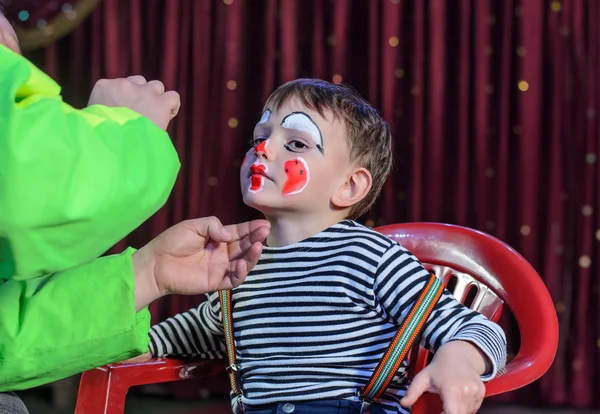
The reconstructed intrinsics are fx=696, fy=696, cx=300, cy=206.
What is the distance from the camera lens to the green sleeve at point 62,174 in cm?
56

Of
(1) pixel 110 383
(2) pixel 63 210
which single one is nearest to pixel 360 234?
(1) pixel 110 383

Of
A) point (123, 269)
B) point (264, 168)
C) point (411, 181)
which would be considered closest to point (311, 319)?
point (264, 168)

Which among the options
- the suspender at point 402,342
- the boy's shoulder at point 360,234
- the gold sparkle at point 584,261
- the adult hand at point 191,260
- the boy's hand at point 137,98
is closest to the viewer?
the boy's hand at point 137,98

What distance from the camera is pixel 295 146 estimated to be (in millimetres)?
1179

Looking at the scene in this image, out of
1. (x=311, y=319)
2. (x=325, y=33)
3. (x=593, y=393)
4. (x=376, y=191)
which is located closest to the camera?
(x=311, y=319)

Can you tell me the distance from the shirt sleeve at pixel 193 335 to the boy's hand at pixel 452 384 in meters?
0.49

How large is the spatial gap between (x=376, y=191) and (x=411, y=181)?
0.76 m

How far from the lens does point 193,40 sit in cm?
219

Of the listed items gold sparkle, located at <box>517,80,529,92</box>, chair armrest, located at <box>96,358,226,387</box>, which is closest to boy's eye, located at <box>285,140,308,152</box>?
chair armrest, located at <box>96,358,226,387</box>

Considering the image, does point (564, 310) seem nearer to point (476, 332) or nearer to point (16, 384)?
point (476, 332)

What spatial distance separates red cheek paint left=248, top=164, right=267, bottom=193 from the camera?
45.4 inches

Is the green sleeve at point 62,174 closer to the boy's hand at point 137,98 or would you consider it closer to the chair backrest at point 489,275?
the boy's hand at point 137,98

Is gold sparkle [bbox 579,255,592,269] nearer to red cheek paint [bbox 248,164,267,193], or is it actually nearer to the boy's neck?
the boy's neck

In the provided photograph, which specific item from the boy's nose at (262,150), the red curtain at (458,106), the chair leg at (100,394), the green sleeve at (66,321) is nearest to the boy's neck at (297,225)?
the boy's nose at (262,150)
